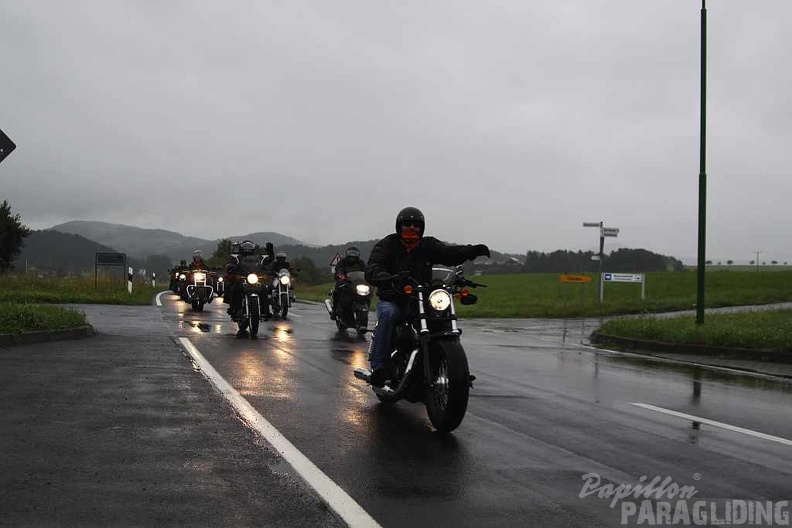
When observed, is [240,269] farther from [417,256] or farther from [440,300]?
[440,300]

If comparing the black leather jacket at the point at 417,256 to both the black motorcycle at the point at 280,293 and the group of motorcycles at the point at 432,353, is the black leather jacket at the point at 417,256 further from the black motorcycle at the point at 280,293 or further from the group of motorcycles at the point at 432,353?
the black motorcycle at the point at 280,293

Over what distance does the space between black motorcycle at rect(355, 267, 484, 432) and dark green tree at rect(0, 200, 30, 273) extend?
164 ft

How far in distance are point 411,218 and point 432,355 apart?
150 centimetres

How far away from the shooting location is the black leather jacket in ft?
23.3

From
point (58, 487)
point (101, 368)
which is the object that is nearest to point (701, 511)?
point (58, 487)

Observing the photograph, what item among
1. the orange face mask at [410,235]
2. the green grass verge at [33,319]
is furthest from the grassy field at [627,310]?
the orange face mask at [410,235]

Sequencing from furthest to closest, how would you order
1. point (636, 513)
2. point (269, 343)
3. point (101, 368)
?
point (269, 343)
point (101, 368)
point (636, 513)

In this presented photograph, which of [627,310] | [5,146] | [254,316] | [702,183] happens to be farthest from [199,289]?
[627,310]

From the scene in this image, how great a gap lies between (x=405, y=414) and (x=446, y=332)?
114 centimetres

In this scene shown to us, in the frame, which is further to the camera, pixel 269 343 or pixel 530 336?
pixel 530 336

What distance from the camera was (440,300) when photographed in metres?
6.24

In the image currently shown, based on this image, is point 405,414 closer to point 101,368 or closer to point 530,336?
point 101,368

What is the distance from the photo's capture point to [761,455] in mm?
5594

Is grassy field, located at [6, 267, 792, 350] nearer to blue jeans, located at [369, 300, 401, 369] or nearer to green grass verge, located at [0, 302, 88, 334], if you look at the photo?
green grass verge, located at [0, 302, 88, 334]
